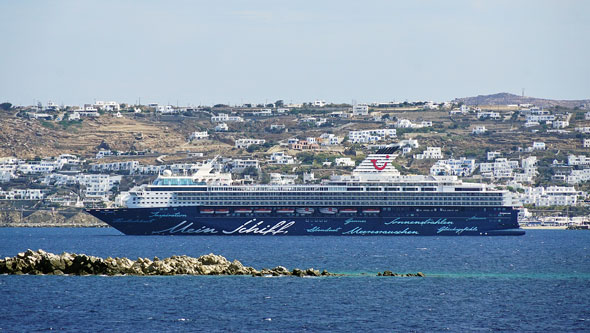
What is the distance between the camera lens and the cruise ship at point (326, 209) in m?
85.5

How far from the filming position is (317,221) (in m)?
86.1

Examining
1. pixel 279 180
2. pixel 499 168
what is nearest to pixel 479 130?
pixel 499 168

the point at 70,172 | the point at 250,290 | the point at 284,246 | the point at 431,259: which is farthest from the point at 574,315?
the point at 70,172

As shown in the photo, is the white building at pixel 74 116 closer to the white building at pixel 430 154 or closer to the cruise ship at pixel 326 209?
the white building at pixel 430 154

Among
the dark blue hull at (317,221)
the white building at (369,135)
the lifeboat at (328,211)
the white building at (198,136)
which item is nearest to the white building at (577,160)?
the white building at (369,135)

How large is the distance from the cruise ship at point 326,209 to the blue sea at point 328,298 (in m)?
20.1

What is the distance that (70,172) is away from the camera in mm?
153875

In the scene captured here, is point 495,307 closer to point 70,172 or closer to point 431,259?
point 431,259

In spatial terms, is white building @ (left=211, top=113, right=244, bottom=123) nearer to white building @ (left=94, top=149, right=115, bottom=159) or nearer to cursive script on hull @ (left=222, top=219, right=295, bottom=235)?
white building @ (left=94, top=149, right=115, bottom=159)

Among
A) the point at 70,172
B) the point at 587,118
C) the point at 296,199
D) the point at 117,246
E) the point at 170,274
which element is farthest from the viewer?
the point at 587,118

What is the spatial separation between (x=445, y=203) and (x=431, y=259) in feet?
81.1

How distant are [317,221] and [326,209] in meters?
1.29

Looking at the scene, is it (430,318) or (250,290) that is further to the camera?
(250,290)

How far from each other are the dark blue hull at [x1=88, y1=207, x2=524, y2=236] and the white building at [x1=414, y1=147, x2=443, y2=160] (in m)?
69.3
